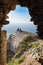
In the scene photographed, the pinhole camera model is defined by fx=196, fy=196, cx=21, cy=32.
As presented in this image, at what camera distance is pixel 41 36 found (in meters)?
1.39

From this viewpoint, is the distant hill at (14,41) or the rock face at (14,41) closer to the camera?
the distant hill at (14,41)

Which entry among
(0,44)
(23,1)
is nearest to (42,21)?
(23,1)

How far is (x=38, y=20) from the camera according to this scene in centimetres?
142

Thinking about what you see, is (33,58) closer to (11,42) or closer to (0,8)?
(0,8)

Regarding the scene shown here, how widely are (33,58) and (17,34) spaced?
829cm

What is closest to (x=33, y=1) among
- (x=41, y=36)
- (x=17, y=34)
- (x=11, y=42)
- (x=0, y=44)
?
(x=41, y=36)

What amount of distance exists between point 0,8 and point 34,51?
25.5ft

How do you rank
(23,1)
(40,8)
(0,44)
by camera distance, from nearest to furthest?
(40,8) → (23,1) → (0,44)

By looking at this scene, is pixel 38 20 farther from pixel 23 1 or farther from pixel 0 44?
pixel 0 44

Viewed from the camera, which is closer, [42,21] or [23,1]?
[42,21]

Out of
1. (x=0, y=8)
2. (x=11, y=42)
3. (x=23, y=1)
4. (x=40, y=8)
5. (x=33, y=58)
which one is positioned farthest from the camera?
(x=11, y=42)

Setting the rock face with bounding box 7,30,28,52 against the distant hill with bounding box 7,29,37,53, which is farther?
the rock face with bounding box 7,30,28,52

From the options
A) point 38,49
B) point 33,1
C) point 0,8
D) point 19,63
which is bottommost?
point 19,63

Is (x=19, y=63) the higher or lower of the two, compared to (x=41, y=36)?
lower
